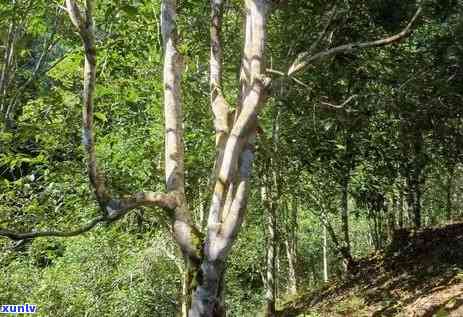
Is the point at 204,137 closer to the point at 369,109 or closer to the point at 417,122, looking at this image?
the point at 369,109

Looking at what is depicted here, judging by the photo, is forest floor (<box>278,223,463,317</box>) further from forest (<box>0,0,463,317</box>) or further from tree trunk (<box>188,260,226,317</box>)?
tree trunk (<box>188,260,226,317</box>)

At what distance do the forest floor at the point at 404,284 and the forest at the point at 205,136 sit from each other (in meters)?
0.06

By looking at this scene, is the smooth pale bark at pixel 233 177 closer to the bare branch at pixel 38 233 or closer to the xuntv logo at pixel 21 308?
the bare branch at pixel 38 233

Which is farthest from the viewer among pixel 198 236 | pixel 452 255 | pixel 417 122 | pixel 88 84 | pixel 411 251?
pixel 411 251

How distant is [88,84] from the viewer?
391 centimetres

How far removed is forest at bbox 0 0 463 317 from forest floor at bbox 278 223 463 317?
0.20 feet

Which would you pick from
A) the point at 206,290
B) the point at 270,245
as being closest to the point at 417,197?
the point at 270,245

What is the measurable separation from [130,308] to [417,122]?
26.0 feet

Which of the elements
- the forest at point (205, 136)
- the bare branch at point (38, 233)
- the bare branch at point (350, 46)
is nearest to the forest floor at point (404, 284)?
the forest at point (205, 136)

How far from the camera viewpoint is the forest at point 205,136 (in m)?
4.93

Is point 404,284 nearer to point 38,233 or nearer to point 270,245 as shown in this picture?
point 270,245

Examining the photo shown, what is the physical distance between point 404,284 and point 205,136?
5320 millimetres

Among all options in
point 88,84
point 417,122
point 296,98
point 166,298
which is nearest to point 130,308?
point 166,298

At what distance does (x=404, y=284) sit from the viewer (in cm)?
1113
